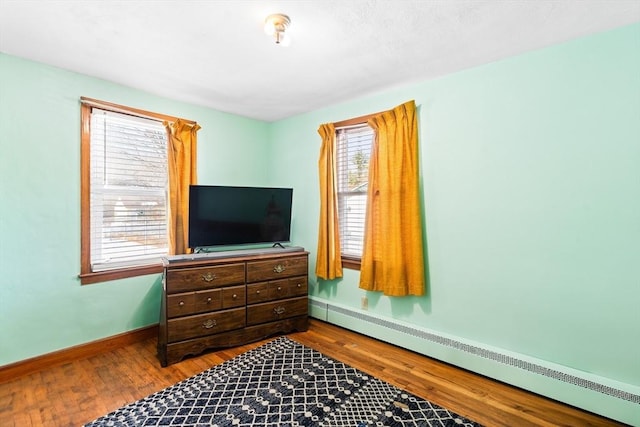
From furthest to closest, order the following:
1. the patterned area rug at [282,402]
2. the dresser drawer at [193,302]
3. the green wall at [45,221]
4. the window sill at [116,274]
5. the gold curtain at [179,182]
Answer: the gold curtain at [179,182] < the window sill at [116,274] < the dresser drawer at [193,302] < the green wall at [45,221] < the patterned area rug at [282,402]

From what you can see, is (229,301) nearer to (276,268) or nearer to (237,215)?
(276,268)

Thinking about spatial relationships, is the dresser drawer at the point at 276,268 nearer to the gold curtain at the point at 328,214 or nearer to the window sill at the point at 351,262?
the gold curtain at the point at 328,214

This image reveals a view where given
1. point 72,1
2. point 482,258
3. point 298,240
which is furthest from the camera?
point 298,240

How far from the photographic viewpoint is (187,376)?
2348mm

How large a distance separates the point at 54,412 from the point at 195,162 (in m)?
2.20

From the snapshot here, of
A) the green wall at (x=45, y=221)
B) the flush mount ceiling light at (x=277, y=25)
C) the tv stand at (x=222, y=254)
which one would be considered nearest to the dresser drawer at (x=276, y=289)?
the tv stand at (x=222, y=254)

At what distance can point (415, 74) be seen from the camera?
8.41 feet

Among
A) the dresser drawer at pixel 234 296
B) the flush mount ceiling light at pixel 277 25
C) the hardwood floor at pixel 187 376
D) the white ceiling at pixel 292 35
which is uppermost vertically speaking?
the white ceiling at pixel 292 35

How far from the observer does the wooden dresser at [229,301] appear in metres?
2.54

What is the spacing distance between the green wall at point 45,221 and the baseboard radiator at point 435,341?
1940mm

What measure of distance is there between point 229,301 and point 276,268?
0.53 m

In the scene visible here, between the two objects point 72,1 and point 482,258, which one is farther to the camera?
point 482,258

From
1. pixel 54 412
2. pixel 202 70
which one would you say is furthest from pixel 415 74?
pixel 54 412

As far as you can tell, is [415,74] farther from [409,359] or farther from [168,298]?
[168,298]
